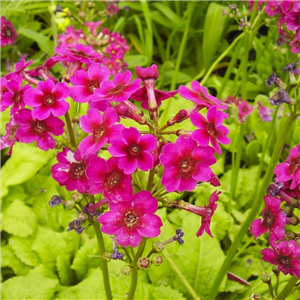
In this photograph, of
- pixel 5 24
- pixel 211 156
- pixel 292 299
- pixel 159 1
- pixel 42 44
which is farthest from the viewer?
pixel 159 1

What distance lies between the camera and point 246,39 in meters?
→ 2.33

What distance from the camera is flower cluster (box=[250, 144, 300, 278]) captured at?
1.32 m

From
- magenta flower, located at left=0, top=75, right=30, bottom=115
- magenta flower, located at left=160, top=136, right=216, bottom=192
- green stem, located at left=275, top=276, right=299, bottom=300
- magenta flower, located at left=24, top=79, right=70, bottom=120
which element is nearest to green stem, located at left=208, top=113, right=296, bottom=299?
green stem, located at left=275, top=276, right=299, bottom=300

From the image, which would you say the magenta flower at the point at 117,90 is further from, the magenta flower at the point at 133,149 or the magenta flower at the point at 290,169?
the magenta flower at the point at 290,169

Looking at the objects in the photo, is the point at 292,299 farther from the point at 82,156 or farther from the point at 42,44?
the point at 42,44

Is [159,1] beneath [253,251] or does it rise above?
above

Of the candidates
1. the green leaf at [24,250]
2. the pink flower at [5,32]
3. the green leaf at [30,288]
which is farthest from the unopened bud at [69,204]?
Result: the pink flower at [5,32]

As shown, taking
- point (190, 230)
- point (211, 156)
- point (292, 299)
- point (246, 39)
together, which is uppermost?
point (211, 156)

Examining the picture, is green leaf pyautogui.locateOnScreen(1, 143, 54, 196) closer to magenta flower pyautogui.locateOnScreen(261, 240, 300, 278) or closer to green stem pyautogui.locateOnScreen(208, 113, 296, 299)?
green stem pyautogui.locateOnScreen(208, 113, 296, 299)

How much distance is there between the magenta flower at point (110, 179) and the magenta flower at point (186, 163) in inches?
4.1

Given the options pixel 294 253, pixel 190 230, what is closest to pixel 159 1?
pixel 190 230

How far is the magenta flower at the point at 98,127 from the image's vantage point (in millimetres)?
1150

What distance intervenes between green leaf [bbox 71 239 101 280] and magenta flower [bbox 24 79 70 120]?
4.27 ft

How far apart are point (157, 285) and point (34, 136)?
1.41 metres
